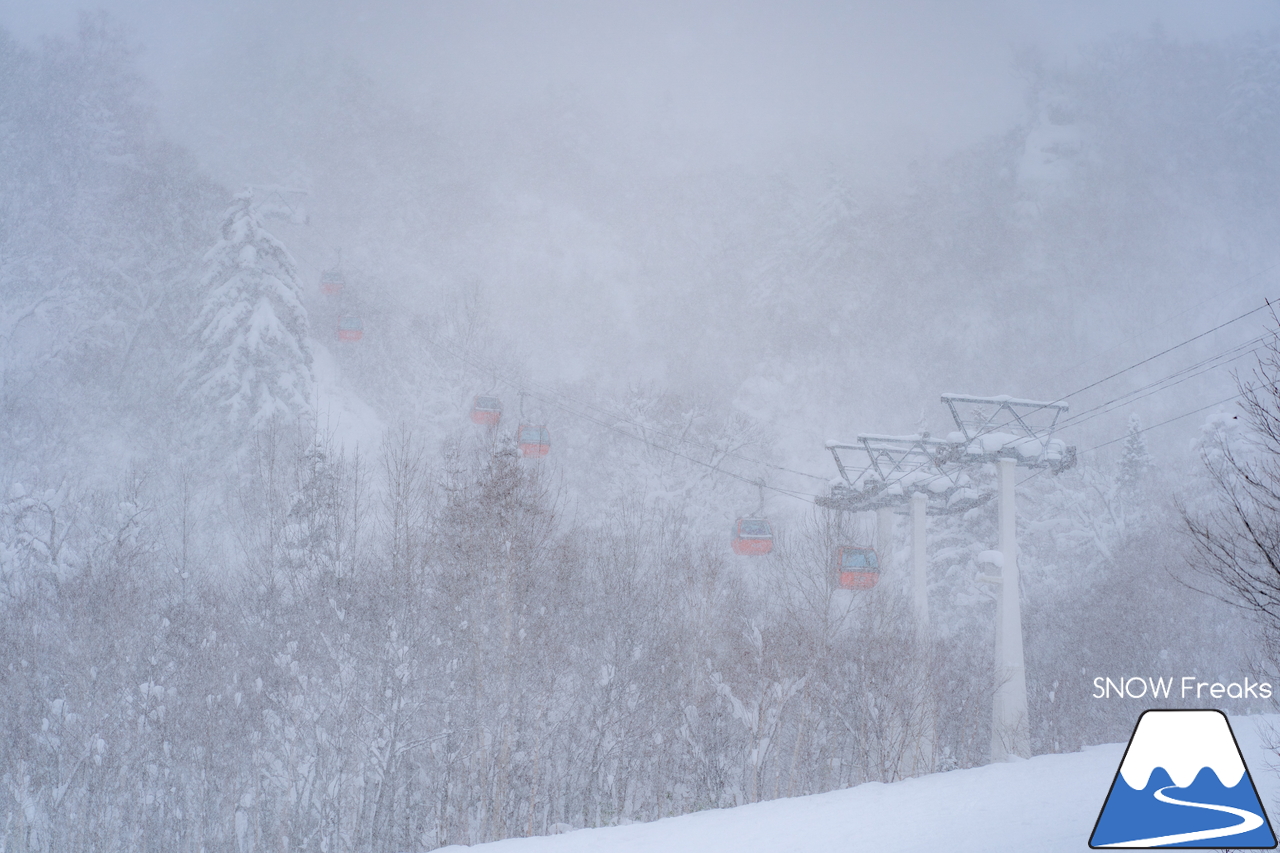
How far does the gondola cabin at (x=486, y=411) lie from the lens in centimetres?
3047

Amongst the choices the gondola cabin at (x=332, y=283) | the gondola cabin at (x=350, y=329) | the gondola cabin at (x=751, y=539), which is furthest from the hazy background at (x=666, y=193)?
the gondola cabin at (x=751, y=539)

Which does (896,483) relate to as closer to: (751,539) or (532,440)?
(751,539)

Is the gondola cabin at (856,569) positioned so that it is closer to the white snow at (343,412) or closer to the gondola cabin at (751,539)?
the gondola cabin at (751,539)

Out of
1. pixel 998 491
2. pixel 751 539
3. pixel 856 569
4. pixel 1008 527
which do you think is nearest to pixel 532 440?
pixel 751 539

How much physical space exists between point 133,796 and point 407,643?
21.8ft

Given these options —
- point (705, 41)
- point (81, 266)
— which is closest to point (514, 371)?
point (81, 266)

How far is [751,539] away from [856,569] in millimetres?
3933

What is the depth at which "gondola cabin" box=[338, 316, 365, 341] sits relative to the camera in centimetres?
3609

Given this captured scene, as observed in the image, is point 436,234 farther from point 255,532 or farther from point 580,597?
point 580,597

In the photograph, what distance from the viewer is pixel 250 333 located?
28688 millimetres

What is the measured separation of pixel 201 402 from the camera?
1138 inches

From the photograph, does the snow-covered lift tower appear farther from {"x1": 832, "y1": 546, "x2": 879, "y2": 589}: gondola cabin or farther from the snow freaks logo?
the snow freaks logo

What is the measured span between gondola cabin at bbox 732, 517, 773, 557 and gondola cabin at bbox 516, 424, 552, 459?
7.63 meters

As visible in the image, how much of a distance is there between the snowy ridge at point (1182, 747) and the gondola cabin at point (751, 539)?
17.1 metres
